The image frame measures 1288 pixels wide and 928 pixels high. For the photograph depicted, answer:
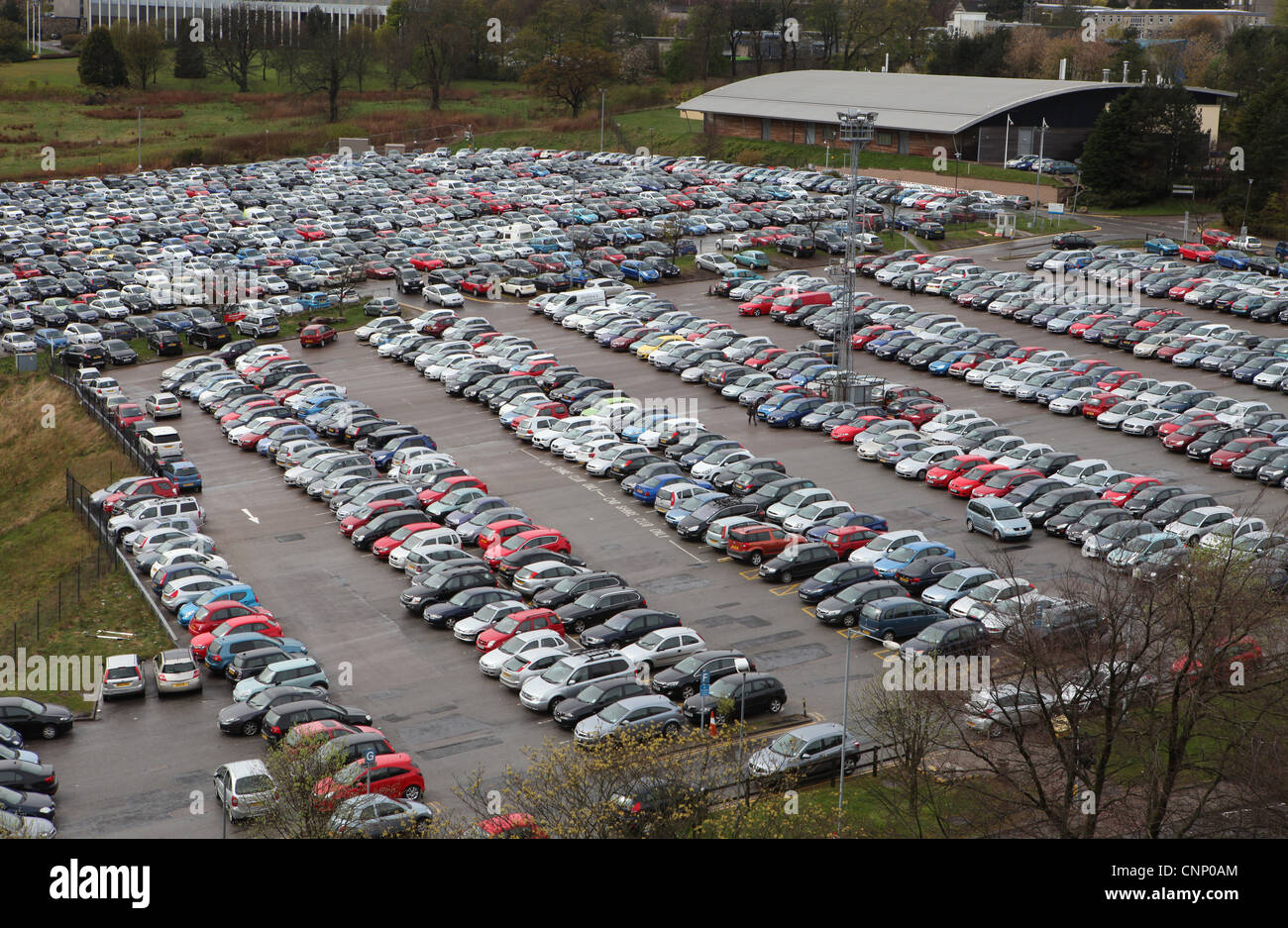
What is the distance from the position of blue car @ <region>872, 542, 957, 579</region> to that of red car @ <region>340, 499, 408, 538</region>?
50.2 feet

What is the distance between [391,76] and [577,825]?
145351 millimetres

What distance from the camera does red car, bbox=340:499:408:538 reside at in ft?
143

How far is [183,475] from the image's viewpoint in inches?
1880

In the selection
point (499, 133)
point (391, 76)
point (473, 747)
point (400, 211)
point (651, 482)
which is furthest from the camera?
point (391, 76)

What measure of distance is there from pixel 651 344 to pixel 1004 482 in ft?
76.8

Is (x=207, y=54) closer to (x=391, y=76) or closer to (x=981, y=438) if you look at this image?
(x=391, y=76)

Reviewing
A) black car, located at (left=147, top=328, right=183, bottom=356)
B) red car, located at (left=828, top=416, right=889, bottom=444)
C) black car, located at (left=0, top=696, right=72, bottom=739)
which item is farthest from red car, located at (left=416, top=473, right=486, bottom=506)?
black car, located at (left=147, top=328, right=183, bottom=356)

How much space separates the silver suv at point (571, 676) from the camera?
31.8 metres

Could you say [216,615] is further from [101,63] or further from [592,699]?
[101,63]

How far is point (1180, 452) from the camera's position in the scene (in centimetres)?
5116

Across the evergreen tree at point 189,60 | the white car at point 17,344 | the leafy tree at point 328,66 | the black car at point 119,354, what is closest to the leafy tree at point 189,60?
the evergreen tree at point 189,60

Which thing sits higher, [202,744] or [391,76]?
[391,76]

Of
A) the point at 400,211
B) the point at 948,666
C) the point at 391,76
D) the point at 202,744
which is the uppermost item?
the point at 391,76

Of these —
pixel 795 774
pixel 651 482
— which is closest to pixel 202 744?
pixel 795 774
